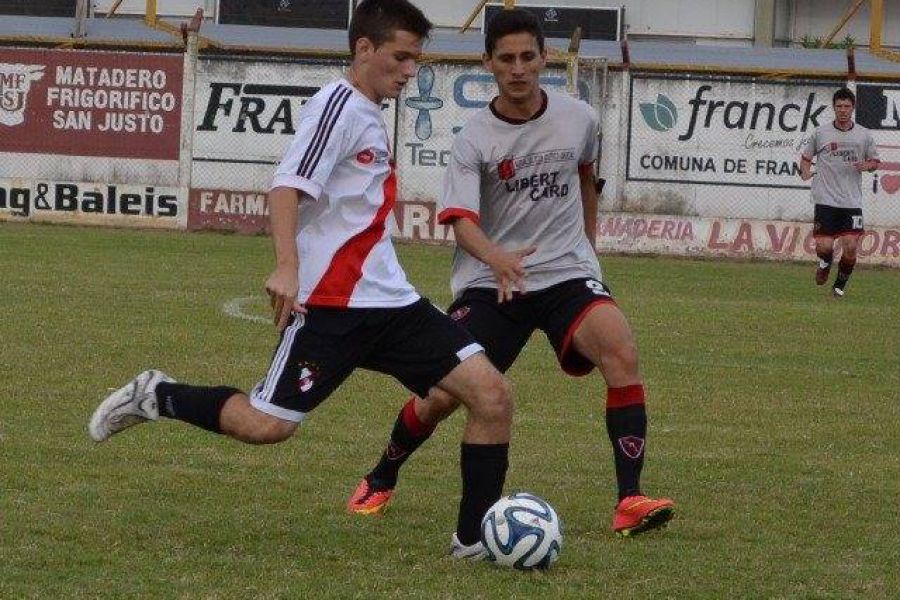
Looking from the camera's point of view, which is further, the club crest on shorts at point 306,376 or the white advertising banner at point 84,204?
the white advertising banner at point 84,204

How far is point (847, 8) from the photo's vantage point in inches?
1635

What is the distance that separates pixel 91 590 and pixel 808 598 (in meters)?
2.02

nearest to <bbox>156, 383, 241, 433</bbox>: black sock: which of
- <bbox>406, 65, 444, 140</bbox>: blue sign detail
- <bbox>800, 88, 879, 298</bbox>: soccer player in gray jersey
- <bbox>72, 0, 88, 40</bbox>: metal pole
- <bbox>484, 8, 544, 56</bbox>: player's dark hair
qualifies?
<bbox>484, 8, 544, 56</bbox>: player's dark hair

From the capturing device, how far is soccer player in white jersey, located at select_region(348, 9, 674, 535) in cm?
620

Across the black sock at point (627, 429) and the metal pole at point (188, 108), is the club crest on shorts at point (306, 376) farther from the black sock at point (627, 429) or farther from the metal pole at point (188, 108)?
the metal pole at point (188, 108)

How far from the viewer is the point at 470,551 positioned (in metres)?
5.38

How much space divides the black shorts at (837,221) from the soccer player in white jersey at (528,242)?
1181 centimetres

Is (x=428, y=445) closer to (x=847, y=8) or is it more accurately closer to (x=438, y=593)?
(x=438, y=593)

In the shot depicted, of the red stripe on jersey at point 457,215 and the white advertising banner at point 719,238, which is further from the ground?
the red stripe on jersey at point 457,215

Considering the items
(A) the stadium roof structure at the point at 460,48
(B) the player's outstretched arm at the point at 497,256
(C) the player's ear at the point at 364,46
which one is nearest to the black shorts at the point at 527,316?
(B) the player's outstretched arm at the point at 497,256

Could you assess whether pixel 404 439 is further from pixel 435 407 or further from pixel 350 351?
pixel 350 351

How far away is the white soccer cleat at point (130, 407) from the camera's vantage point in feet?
18.2

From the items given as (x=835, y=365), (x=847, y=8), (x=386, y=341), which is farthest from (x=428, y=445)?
(x=847, y=8)

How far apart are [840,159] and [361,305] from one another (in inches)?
531
